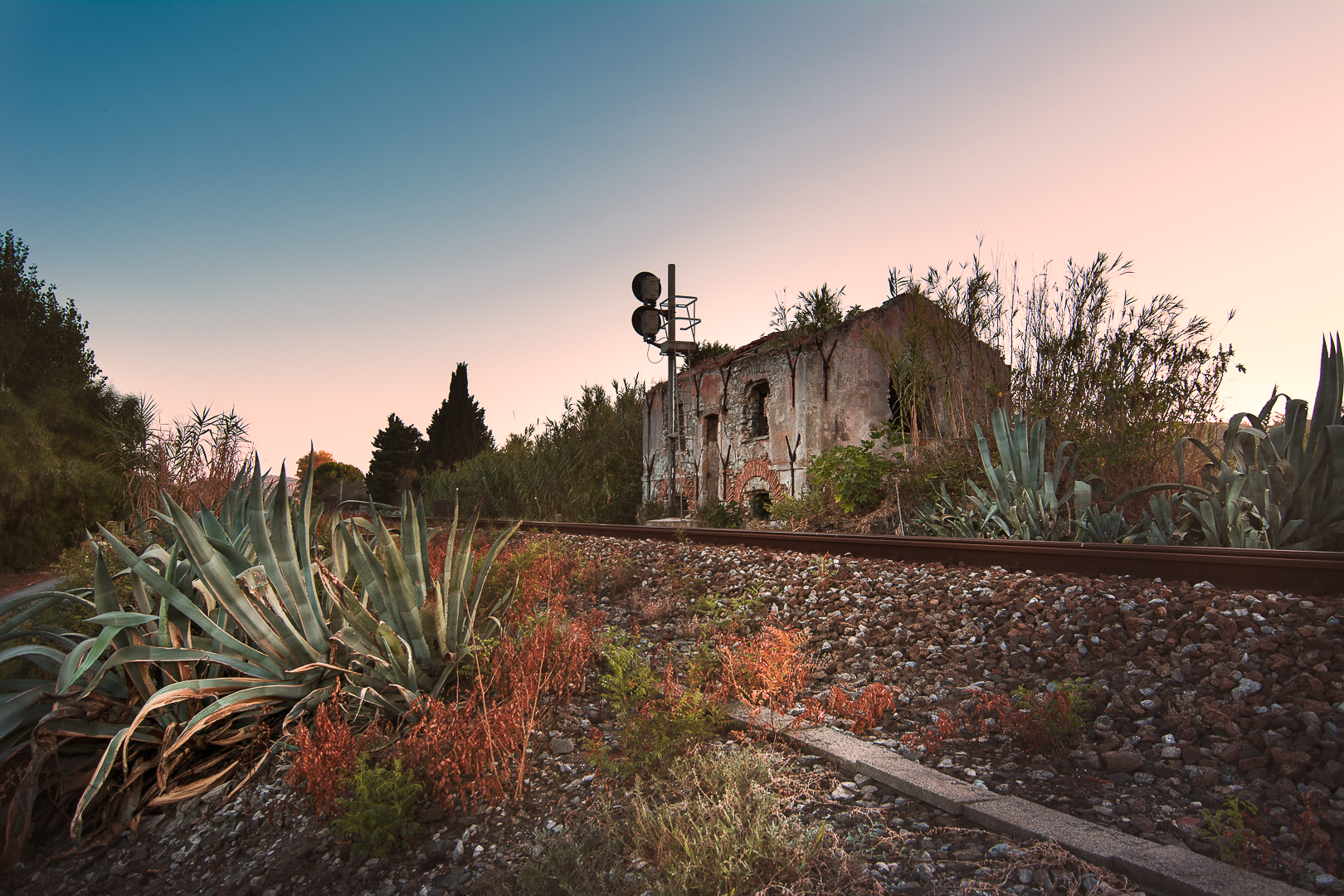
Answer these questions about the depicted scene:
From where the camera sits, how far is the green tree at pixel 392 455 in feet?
138

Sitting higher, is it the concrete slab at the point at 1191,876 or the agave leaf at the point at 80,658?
the agave leaf at the point at 80,658

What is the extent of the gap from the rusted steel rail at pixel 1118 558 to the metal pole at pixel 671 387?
28.7 ft

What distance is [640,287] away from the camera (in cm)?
1642

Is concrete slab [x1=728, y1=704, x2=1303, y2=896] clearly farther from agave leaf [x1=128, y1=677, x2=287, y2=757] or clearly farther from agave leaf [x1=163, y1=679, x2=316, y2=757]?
agave leaf [x1=128, y1=677, x2=287, y2=757]

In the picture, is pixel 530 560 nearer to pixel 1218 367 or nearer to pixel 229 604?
pixel 229 604

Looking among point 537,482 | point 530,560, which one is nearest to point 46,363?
point 537,482

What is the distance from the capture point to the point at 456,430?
38719 millimetres

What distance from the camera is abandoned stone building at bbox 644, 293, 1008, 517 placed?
29.2ft

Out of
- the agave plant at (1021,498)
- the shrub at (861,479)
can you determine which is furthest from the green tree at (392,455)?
the agave plant at (1021,498)

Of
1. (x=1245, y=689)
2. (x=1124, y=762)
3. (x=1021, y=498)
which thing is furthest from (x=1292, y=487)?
(x=1124, y=762)

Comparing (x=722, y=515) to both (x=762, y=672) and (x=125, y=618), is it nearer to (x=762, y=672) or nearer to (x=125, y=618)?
(x=762, y=672)

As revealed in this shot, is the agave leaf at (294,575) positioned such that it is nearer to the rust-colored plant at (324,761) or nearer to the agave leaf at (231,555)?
the agave leaf at (231,555)

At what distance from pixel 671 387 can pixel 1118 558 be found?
37.1 ft

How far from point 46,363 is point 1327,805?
2763 centimetres
